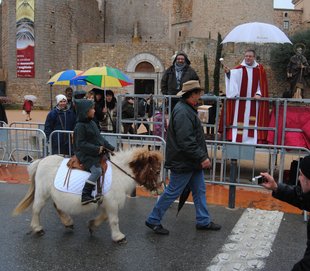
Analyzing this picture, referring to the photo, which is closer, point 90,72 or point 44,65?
point 90,72

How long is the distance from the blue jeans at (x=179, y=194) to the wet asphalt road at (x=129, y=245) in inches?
8.1

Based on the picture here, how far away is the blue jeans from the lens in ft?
16.8

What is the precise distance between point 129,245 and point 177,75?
14.9 feet

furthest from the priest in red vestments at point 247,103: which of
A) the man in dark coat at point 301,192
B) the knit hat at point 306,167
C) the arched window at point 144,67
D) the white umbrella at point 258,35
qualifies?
the arched window at point 144,67

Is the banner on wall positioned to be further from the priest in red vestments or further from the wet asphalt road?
the wet asphalt road

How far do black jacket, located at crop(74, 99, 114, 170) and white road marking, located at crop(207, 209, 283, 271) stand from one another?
5.93ft

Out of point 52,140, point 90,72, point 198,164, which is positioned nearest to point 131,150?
point 198,164

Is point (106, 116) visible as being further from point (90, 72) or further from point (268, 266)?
point (268, 266)

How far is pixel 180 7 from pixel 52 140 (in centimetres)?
4610

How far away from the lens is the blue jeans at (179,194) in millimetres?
5117

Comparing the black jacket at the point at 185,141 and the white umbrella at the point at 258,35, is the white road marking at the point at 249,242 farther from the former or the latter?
the white umbrella at the point at 258,35

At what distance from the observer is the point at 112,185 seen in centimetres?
479

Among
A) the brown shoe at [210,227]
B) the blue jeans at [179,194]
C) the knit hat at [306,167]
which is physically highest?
the knit hat at [306,167]

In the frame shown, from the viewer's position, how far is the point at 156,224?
5.20m
